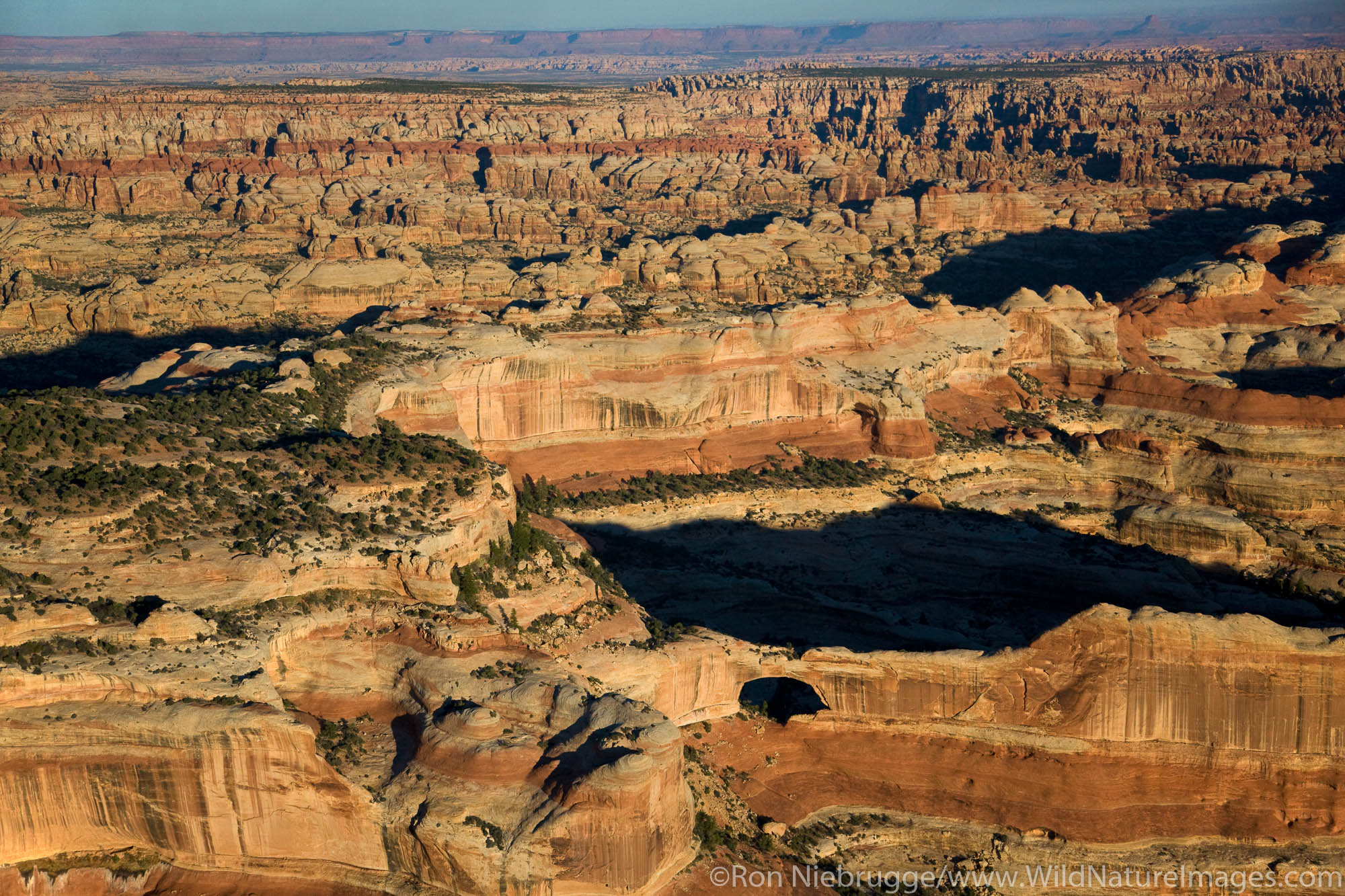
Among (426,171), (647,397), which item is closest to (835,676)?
(647,397)

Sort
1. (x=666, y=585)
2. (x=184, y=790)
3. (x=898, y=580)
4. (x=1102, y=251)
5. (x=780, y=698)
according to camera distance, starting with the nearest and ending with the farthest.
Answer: (x=184, y=790)
(x=780, y=698)
(x=666, y=585)
(x=898, y=580)
(x=1102, y=251)

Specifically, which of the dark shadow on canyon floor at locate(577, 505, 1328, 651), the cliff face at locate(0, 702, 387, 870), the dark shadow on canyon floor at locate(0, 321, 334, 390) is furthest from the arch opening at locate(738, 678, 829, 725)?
the dark shadow on canyon floor at locate(0, 321, 334, 390)

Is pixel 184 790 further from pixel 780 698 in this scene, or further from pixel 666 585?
pixel 666 585

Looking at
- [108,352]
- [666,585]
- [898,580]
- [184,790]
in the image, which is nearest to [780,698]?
[666,585]

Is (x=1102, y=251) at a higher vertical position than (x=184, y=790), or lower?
higher

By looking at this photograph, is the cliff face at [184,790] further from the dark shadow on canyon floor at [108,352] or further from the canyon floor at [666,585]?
the dark shadow on canyon floor at [108,352]

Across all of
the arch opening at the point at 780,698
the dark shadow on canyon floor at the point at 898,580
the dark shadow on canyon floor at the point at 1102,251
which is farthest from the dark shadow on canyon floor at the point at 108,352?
the dark shadow on canyon floor at the point at 1102,251

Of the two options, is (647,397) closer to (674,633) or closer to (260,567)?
(674,633)
